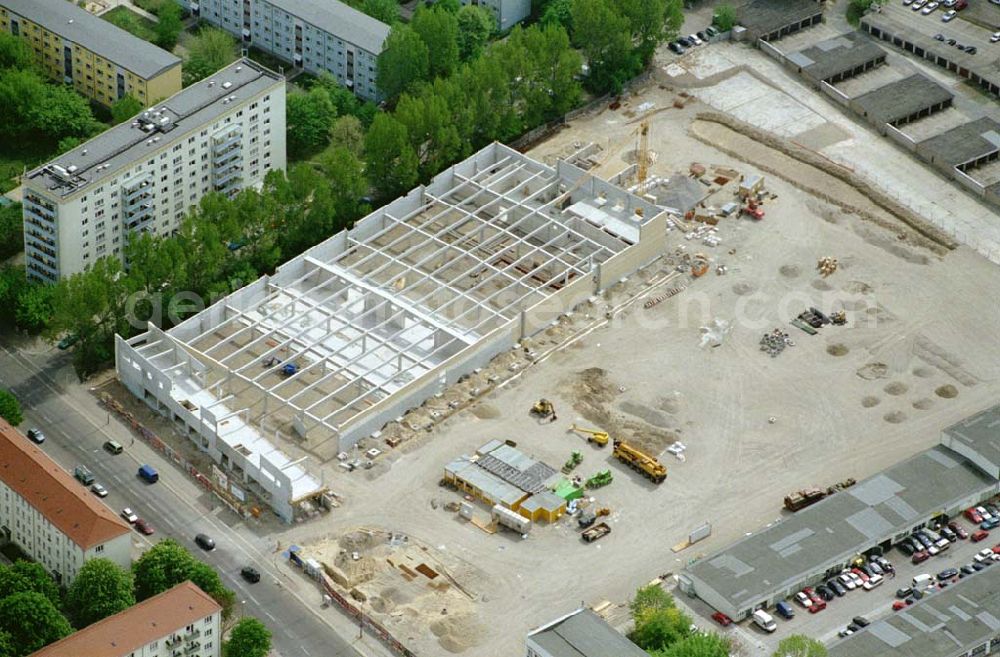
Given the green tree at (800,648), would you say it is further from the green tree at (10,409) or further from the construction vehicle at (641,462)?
the green tree at (10,409)

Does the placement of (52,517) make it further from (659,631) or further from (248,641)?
(659,631)

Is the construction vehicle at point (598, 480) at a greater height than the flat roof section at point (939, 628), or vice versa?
the flat roof section at point (939, 628)

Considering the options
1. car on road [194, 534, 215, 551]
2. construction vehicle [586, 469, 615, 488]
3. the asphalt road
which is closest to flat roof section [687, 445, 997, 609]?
construction vehicle [586, 469, 615, 488]

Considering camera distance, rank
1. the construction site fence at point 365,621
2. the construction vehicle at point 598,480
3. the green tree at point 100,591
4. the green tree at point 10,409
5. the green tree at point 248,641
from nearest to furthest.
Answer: the green tree at point 248,641
the green tree at point 100,591
the construction site fence at point 365,621
the construction vehicle at point 598,480
the green tree at point 10,409

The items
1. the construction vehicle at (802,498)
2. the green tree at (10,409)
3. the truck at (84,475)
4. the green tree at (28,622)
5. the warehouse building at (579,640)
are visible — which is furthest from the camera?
the green tree at (10,409)

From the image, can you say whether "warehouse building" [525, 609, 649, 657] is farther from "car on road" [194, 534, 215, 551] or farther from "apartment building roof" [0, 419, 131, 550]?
"apartment building roof" [0, 419, 131, 550]

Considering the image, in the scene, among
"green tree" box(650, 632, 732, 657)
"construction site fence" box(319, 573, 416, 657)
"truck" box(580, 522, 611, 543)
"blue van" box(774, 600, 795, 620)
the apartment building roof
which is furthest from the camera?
"truck" box(580, 522, 611, 543)

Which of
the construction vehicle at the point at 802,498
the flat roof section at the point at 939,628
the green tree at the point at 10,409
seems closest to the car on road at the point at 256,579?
the flat roof section at the point at 939,628
